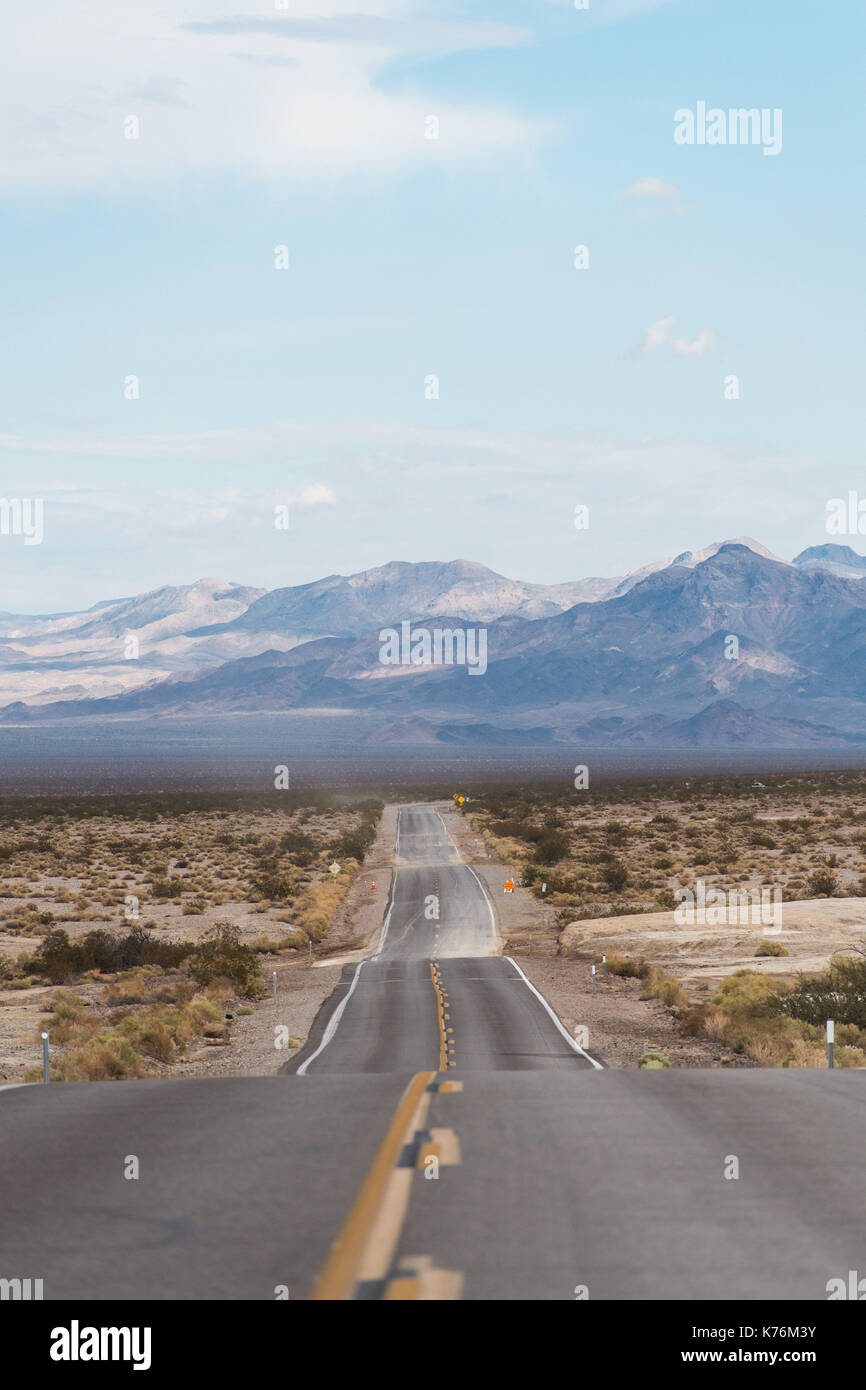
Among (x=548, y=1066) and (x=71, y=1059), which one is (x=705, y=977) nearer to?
(x=548, y=1066)

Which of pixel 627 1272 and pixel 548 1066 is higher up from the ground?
pixel 627 1272

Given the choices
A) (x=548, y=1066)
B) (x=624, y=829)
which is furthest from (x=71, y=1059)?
(x=624, y=829)

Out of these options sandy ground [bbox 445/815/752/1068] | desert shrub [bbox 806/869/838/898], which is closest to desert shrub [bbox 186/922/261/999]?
sandy ground [bbox 445/815/752/1068]

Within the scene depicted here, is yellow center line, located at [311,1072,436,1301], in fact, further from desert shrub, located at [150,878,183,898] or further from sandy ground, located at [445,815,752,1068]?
desert shrub, located at [150,878,183,898]

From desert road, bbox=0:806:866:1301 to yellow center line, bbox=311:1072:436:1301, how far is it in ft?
0.06

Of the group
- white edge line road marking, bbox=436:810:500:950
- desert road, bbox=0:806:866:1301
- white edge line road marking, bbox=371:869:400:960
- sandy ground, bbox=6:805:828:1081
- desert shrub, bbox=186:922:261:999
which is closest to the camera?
desert road, bbox=0:806:866:1301

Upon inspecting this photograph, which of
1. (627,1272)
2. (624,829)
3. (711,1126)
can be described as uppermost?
(627,1272)

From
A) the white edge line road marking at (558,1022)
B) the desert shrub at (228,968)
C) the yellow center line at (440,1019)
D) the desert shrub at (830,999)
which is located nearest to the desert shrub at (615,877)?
the white edge line road marking at (558,1022)

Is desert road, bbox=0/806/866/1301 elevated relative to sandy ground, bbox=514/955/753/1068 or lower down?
elevated

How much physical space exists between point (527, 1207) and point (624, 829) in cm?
8219

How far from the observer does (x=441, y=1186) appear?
775 centimetres

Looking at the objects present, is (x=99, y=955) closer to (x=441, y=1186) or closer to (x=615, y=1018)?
(x=615, y=1018)

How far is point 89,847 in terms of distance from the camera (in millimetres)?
81062

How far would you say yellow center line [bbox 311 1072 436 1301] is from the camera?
19.8 ft
